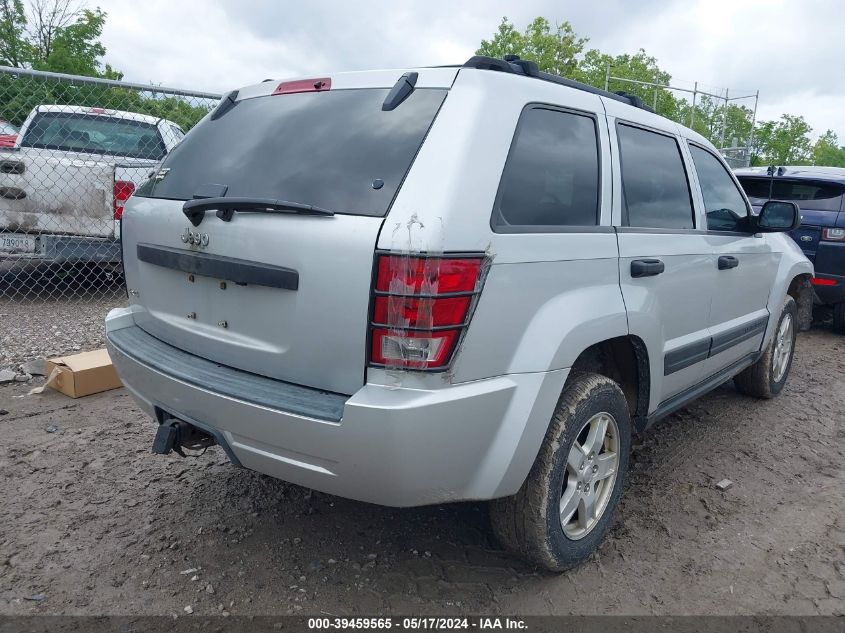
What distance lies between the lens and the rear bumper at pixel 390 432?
2059 mm

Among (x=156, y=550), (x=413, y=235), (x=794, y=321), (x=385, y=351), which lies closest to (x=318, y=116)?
(x=413, y=235)

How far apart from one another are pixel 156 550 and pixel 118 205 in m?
4.25

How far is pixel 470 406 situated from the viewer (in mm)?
2129

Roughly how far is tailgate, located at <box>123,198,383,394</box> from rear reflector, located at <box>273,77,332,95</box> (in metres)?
0.65

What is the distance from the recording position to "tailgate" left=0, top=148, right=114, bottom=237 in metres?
5.98

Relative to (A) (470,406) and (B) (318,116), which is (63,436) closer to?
(B) (318,116)

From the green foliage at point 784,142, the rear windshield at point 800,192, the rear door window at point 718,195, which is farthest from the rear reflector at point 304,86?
the green foliage at point 784,142

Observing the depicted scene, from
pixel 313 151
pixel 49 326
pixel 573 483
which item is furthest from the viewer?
pixel 49 326

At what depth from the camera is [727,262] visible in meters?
3.68

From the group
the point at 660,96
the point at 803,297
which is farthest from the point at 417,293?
the point at 660,96

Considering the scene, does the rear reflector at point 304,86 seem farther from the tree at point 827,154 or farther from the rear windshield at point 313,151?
the tree at point 827,154

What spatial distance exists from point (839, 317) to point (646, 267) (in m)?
5.53

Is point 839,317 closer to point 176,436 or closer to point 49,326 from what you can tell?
point 176,436

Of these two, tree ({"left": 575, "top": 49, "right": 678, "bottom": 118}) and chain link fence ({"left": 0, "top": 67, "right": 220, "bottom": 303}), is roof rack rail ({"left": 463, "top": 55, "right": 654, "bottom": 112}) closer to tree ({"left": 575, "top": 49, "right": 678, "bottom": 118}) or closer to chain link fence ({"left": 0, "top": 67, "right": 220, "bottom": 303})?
chain link fence ({"left": 0, "top": 67, "right": 220, "bottom": 303})
